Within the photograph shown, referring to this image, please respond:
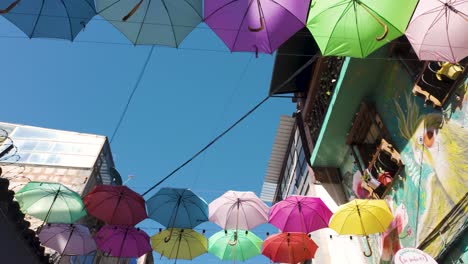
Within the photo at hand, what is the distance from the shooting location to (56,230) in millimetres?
8906

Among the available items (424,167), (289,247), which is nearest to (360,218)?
(424,167)

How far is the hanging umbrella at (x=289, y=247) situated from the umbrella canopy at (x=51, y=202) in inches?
204

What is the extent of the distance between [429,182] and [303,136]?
7.22m

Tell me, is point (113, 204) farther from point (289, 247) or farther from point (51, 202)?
point (289, 247)

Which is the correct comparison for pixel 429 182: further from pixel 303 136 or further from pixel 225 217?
pixel 303 136

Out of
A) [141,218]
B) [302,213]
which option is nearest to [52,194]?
[141,218]

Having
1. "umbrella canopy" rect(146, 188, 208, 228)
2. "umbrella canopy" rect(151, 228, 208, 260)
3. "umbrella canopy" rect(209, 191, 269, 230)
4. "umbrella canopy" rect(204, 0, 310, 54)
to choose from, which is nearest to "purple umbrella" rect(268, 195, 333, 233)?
"umbrella canopy" rect(209, 191, 269, 230)

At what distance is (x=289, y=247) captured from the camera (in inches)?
380

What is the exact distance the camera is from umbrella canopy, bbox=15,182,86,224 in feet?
26.9

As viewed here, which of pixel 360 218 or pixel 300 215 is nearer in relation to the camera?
pixel 360 218

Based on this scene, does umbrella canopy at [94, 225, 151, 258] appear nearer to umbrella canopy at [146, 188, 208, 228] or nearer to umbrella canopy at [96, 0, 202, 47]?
umbrella canopy at [146, 188, 208, 228]

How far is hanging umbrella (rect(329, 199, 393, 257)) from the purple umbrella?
501 millimetres

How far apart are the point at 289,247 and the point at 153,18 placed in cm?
712

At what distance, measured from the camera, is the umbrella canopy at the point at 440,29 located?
19.2ft
